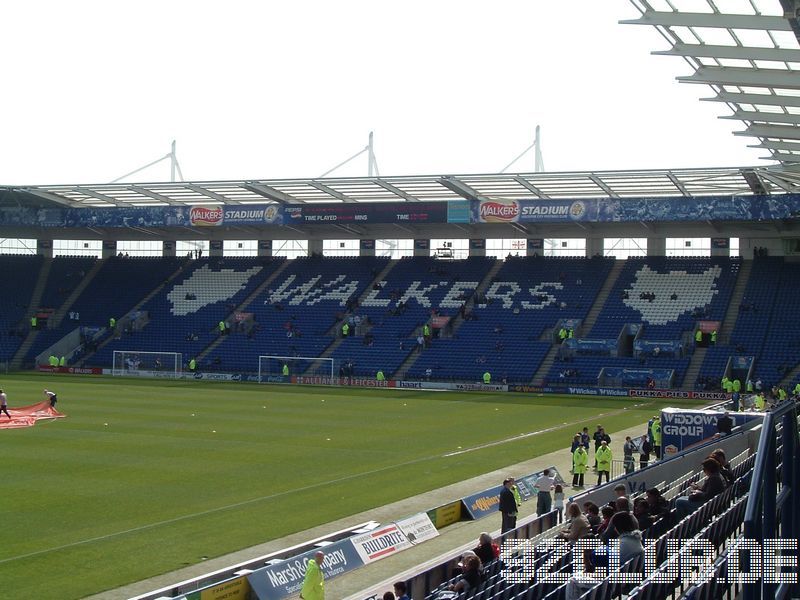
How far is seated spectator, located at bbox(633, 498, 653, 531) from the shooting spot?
41.0 feet

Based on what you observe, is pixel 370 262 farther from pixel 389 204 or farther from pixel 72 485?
pixel 72 485

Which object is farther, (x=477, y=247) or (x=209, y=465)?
(x=477, y=247)

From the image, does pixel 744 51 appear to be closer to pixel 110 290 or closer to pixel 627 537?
pixel 627 537

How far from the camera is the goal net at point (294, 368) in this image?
59625 millimetres

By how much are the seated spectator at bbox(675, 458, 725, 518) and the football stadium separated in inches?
1.7

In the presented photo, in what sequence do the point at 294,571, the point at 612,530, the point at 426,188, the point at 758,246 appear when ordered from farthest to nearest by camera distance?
1. the point at 758,246
2. the point at 426,188
3. the point at 294,571
4. the point at 612,530

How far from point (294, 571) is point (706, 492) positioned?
672cm

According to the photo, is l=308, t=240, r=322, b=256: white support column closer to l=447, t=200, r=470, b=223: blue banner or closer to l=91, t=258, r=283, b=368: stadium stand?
l=91, t=258, r=283, b=368: stadium stand

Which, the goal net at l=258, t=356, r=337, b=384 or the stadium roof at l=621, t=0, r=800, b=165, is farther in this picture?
the goal net at l=258, t=356, r=337, b=384

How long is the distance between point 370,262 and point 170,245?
17.8 metres

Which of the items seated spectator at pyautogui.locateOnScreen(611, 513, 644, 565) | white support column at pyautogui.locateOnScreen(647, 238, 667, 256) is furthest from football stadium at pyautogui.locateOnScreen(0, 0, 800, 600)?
white support column at pyautogui.locateOnScreen(647, 238, 667, 256)

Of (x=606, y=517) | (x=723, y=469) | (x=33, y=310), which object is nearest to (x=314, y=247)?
(x=33, y=310)

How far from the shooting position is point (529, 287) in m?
63.7

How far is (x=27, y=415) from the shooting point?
3600 centimetres
